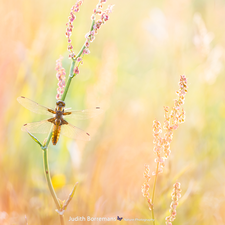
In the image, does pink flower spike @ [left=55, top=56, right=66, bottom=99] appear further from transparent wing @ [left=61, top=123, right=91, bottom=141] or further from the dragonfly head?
transparent wing @ [left=61, top=123, right=91, bottom=141]

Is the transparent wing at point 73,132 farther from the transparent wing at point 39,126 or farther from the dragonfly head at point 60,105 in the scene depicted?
the dragonfly head at point 60,105

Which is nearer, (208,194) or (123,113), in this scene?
(208,194)

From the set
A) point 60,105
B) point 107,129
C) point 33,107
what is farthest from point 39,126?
point 107,129

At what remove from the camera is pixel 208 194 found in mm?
1263

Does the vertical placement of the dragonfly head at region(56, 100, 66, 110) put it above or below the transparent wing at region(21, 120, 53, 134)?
above

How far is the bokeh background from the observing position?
1.07 meters

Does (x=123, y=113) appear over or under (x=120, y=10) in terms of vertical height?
under

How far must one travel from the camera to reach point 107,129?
5.71 feet

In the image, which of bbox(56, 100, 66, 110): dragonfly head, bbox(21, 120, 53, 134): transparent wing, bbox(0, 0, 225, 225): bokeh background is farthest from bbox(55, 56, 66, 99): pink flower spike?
bbox(0, 0, 225, 225): bokeh background

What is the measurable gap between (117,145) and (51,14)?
119 cm

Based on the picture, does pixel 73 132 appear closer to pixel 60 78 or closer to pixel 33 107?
pixel 33 107

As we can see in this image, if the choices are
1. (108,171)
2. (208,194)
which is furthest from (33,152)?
(208,194)

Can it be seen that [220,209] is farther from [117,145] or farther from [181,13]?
[181,13]

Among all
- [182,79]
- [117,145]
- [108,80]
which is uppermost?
[108,80]
